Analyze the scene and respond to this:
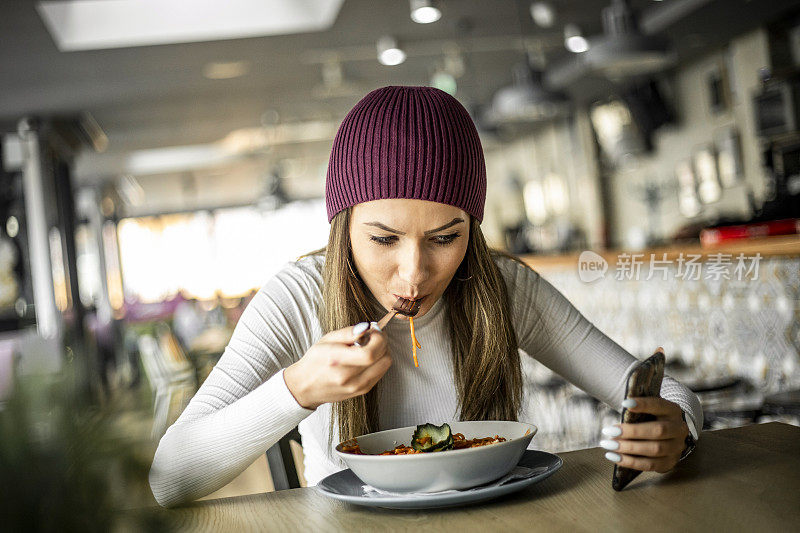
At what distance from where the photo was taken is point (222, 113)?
32.1 feet

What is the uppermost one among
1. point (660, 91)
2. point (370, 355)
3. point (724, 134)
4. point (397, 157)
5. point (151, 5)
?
point (151, 5)

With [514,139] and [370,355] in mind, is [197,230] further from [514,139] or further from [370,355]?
[370,355]

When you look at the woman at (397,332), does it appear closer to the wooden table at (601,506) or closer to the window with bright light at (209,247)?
the wooden table at (601,506)

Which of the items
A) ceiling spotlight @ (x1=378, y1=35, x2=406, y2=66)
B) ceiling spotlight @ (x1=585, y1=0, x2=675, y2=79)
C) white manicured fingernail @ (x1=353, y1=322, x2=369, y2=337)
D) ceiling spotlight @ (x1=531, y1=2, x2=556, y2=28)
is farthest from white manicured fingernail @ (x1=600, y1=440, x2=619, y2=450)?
ceiling spotlight @ (x1=378, y1=35, x2=406, y2=66)

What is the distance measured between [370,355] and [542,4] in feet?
18.2

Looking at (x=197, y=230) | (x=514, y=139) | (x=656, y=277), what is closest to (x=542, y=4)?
(x=656, y=277)

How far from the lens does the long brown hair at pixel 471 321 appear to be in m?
1.38

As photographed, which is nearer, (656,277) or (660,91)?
(656,277)

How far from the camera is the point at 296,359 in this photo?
1469 millimetres

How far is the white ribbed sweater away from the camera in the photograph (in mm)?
1143

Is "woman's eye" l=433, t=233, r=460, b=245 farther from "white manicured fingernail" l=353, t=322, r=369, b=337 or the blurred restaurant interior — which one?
the blurred restaurant interior

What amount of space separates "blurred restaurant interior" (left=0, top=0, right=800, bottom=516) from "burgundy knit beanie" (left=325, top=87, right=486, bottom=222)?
57 cm

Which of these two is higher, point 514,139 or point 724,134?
point 514,139

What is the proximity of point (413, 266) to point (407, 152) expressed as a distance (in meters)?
0.21
